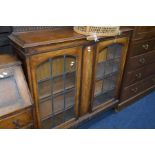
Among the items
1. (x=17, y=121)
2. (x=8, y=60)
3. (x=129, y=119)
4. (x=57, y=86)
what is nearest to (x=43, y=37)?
(x=8, y=60)

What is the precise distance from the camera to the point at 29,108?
1.01m

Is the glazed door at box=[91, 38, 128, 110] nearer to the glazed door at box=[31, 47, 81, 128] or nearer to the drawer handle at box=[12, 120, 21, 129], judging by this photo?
the glazed door at box=[31, 47, 81, 128]

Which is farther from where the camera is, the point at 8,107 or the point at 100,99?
the point at 100,99

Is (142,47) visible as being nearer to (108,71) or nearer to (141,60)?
(141,60)

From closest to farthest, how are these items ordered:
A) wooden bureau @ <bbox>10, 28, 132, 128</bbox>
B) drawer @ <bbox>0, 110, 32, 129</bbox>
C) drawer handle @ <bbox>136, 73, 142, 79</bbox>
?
drawer @ <bbox>0, 110, 32, 129</bbox> → wooden bureau @ <bbox>10, 28, 132, 128</bbox> → drawer handle @ <bbox>136, 73, 142, 79</bbox>

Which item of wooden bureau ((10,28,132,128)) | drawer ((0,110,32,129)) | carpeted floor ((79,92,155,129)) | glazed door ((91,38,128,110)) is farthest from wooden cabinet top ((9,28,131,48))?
carpeted floor ((79,92,155,129))

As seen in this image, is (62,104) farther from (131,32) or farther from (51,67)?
(131,32)

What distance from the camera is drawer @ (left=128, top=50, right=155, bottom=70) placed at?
1692mm

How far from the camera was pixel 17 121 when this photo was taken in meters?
1.00

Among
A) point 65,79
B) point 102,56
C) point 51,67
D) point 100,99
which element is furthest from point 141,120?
point 51,67

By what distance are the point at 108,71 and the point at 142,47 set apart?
1.41 ft

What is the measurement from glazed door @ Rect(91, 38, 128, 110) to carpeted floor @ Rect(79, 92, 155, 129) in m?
0.16

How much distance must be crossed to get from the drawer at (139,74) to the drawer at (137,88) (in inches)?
2.5
